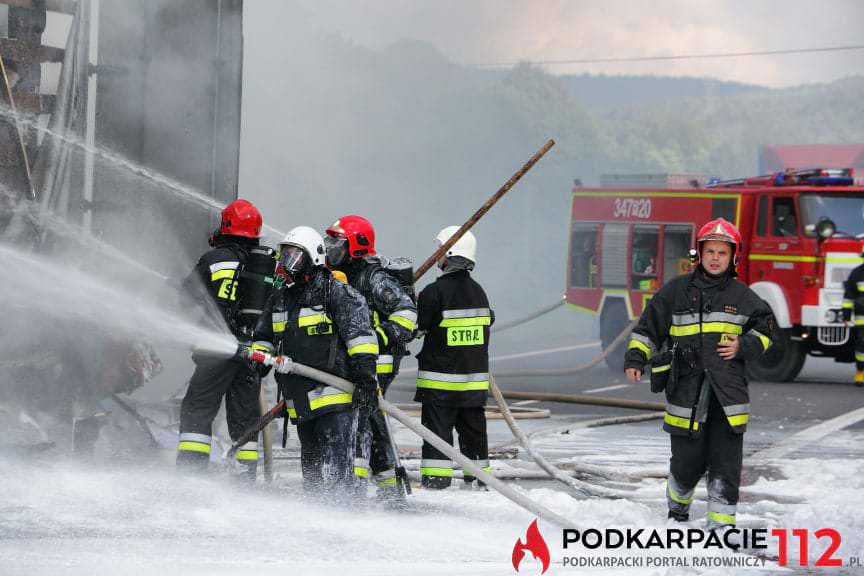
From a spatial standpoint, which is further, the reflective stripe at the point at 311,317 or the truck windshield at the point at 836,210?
the truck windshield at the point at 836,210

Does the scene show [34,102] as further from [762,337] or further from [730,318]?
[762,337]

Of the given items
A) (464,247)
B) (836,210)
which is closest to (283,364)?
(464,247)

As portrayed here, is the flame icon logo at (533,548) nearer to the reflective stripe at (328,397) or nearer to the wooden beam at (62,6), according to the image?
the reflective stripe at (328,397)

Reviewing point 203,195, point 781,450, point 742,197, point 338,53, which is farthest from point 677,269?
point 338,53

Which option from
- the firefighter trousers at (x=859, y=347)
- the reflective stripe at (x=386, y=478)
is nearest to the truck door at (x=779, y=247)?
the firefighter trousers at (x=859, y=347)

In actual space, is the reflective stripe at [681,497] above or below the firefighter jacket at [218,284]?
below

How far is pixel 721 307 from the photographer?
20.6 ft

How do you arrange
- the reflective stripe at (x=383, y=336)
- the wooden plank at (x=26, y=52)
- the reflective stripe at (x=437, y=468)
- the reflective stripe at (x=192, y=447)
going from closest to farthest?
the reflective stripe at (x=383, y=336) < the reflective stripe at (x=192, y=447) < the reflective stripe at (x=437, y=468) < the wooden plank at (x=26, y=52)

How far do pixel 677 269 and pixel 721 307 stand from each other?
10.1 metres

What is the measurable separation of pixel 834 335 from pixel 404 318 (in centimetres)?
872

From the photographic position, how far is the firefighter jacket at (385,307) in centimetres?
705

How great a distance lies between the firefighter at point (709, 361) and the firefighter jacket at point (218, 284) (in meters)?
2.27

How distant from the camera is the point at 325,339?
21.3 feet

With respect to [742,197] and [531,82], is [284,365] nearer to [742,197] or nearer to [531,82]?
[742,197]
